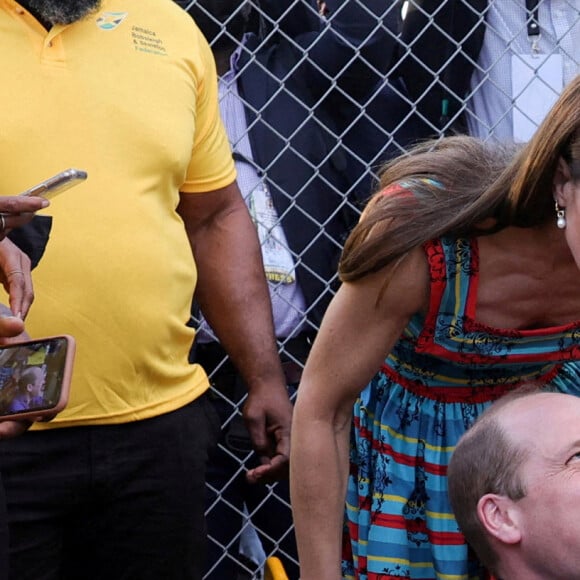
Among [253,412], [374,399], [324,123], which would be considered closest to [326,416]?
[374,399]

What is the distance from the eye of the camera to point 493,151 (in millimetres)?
2225

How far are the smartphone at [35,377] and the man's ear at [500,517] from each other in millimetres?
709

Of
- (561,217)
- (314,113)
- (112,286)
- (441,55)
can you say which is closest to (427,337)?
(561,217)

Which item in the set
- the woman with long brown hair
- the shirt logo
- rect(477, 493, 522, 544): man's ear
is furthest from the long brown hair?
the shirt logo

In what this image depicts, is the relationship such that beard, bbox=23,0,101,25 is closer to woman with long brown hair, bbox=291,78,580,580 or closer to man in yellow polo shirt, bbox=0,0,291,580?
man in yellow polo shirt, bbox=0,0,291,580

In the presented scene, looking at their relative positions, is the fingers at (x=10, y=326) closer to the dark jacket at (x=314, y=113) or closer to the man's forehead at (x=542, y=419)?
the man's forehead at (x=542, y=419)

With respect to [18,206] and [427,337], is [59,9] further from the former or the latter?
[427,337]

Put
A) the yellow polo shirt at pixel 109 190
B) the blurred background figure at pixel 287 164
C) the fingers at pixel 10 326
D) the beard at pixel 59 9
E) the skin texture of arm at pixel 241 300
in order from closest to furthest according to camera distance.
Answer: the fingers at pixel 10 326 < the yellow polo shirt at pixel 109 190 < the beard at pixel 59 9 < the skin texture of arm at pixel 241 300 < the blurred background figure at pixel 287 164

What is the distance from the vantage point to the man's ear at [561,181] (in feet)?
6.31

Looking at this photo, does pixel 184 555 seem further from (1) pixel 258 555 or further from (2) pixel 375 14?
(2) pixel 375 14

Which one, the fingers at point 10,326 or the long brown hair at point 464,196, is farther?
the long brown hair at point 464,196

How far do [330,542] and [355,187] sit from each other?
1.46 meters

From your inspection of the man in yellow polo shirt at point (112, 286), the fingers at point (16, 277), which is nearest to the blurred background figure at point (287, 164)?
the man in yellow polo shirt at point (112, 286)

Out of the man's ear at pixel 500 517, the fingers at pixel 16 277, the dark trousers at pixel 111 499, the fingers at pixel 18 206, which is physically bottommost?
the dark trousers at pixel 111 499
